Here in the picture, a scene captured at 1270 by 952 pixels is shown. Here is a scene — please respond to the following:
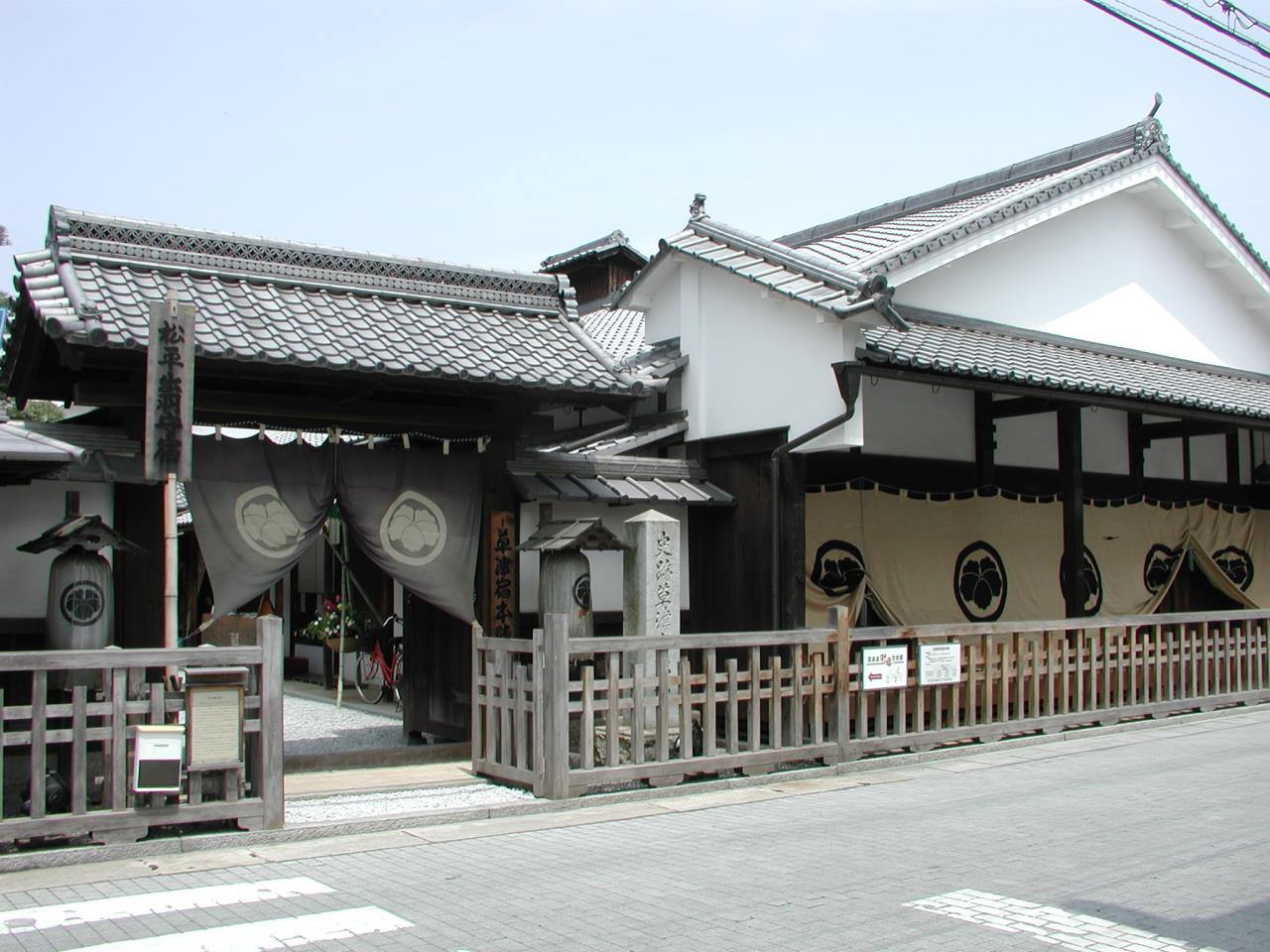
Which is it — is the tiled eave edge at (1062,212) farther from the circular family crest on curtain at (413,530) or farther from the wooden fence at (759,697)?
the circular family crest on curtain at (413,530)

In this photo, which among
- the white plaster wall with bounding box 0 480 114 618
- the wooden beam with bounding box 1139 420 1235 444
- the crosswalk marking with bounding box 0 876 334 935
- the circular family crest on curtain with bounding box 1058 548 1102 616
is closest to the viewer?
the crosswalk marking with bounding box 0 876 334 935

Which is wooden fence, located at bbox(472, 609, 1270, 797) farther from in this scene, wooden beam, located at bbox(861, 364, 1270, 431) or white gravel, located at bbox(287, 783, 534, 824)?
wooden beam, located at bbox(861, 364, 1270, 431)

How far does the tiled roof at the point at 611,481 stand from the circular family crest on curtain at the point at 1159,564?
883 cm

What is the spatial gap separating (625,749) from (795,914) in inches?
178

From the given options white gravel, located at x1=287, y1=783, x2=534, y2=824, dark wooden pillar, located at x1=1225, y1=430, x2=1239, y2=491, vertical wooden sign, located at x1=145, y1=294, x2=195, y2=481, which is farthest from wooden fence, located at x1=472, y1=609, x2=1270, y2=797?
dark wooden pillar, located at x1=1225, y1=430, x2=1239, y2=491

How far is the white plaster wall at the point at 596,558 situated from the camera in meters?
12.7

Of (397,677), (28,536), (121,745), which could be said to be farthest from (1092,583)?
(28,536)

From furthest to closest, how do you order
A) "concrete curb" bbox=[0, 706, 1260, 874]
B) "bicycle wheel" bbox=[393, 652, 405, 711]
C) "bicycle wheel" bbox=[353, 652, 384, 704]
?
"bicycle wheel" bbox=[353, 652, 384, 704] → "bicycle wheel" bbox=[393, 652, 405, 711] → "concrete curb" bbox=[0, 706, 1260, 874]

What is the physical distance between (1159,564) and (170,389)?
15732mm

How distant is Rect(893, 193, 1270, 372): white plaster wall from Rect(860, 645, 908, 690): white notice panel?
485cm

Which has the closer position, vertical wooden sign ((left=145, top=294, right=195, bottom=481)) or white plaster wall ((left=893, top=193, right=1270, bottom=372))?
vertical wooden sign ((left=145, top=294, right=195, bottom=481))

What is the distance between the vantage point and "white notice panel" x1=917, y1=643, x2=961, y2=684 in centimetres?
1270

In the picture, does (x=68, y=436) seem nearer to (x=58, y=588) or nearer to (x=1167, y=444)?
(x=58, y=588)

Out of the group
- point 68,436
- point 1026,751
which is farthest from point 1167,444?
point 68,436
